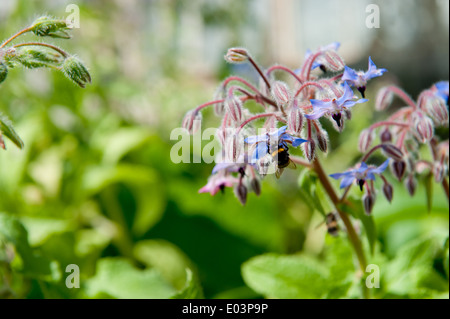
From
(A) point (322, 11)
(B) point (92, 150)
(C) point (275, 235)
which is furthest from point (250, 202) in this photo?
(A) point (322, 11)

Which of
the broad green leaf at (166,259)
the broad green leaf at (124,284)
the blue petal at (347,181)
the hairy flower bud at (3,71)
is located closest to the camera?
the hairy flower bud at (3,71)

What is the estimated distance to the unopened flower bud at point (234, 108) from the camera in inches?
33.2

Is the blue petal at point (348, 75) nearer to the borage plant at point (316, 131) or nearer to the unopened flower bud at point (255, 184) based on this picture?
the borage plant at point (316, 131)

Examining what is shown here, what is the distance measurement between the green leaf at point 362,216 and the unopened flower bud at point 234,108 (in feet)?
0.93

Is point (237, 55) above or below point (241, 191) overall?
above

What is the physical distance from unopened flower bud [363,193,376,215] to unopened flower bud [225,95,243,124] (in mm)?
289

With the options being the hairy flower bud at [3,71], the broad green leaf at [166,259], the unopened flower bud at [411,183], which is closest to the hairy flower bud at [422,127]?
the unopened flower bud at [411,183]

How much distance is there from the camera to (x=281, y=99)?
82cm

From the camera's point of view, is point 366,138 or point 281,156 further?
point 366,138

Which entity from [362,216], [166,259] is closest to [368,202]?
[362,216]

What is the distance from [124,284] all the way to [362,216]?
57 cm

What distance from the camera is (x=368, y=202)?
933 mm

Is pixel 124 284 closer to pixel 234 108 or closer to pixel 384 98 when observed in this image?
pixel 234 108

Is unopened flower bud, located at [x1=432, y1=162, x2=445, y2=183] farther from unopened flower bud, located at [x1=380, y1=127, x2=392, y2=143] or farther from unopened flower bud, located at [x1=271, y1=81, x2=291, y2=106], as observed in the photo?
unopened flower bud, located at [x1=271, y1=81, x2=291, y2=106]
